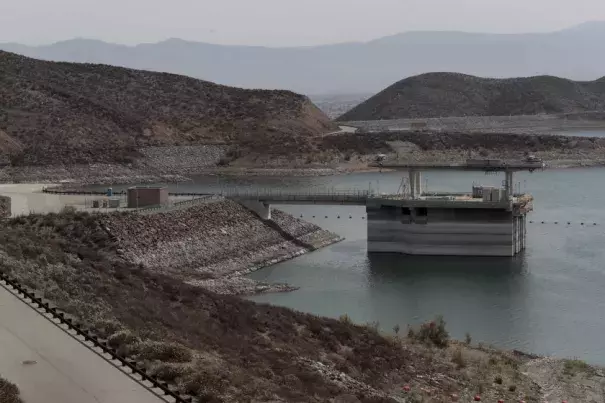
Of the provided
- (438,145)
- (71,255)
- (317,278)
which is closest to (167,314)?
(71,255)

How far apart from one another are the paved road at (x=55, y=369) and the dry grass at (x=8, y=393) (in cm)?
15

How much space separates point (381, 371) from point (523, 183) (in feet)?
170

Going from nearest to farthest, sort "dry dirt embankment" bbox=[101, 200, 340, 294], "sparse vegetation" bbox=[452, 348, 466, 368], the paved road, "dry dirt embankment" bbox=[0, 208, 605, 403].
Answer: the paved road
"dry dirt embankment" bbox=[0, 208, 605, 403]
"sparse vegetation" bbox=[452, 348, 466, 368]
"dry dirt embankment" bbox=[101, 200, 340, 294]

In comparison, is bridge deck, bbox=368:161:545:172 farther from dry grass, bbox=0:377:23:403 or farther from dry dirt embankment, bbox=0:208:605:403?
dry grass, bbox=0:377:23:403

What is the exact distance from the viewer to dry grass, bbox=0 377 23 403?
10836mm

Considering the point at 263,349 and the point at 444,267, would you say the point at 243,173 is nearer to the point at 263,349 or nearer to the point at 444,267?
the point at 444,267

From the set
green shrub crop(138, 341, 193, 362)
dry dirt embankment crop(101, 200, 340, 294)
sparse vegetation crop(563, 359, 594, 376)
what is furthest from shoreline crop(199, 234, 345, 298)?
green shrub crop(138, 341, 193, 362)

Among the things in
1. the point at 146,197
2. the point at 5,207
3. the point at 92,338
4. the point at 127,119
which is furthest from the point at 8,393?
the point at 127,119

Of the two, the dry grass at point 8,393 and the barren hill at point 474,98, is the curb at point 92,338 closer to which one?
the dry grass at point 8,393

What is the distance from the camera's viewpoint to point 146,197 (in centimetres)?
3912

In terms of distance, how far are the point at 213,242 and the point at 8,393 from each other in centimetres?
2645

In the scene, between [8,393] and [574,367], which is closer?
[8,393]

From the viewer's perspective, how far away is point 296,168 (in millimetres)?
84125

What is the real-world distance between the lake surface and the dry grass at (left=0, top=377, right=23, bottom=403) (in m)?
16.2
